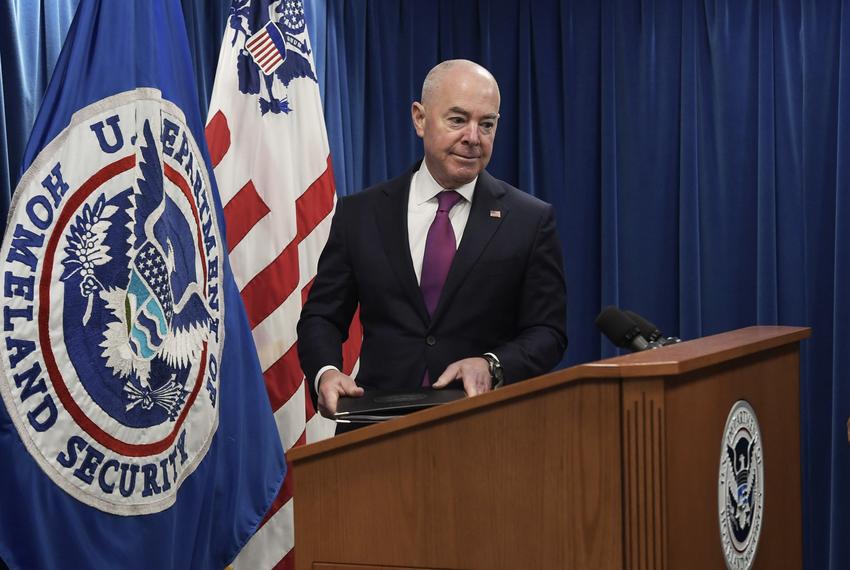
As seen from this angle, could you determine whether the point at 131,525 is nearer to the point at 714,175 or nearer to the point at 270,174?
the point at 270,174

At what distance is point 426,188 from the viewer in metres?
2.61

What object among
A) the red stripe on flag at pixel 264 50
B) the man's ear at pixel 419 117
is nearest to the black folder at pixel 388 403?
the man's ear at pixel 419 117

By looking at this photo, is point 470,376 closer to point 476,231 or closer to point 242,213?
point 476,231

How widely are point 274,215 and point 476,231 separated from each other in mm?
1259

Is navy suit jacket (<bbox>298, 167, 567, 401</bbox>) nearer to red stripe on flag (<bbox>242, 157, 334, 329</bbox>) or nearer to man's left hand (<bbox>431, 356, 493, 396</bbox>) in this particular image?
man's left hand (<bbox>431, 356, 493, 396</bbox>)

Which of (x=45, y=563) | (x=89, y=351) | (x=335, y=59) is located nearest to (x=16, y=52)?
(x=89, y=351)

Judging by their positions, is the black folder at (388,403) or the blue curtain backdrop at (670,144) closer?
the black folder at (388,403)

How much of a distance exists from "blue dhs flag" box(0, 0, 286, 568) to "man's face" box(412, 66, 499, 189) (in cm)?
81

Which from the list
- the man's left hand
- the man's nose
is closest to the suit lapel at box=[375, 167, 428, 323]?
the man's nose

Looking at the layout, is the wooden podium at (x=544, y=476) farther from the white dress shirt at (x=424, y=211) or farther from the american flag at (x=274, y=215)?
the american flag at (x=274, y=215)

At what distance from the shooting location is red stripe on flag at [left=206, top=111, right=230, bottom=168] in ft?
11.3

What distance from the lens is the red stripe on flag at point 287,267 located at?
3520mm

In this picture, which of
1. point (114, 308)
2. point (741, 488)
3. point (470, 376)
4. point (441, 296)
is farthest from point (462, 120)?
point (741, 488)

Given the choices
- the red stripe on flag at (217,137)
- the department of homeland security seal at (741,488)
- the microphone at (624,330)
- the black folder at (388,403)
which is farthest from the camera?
the red stripe on flag at (217,137)
